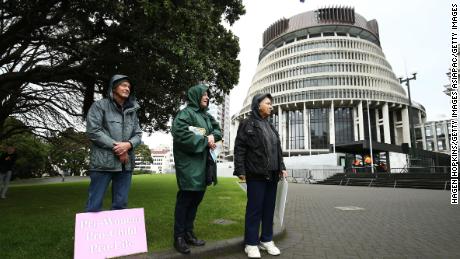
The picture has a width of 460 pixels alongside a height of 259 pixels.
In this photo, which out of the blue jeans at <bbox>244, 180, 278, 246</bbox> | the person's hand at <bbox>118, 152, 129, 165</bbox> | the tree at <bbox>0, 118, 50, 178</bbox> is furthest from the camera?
the tree at <bbox>0, 118, 50, 178</bbox>

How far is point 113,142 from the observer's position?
360 cm

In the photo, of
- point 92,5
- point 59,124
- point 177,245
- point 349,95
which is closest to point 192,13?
point 92,5

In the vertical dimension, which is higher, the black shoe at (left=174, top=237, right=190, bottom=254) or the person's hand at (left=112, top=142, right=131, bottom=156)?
the person's hand at (left=112, top=142, right=131, bottom=156)

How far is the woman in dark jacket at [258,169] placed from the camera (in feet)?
13.5

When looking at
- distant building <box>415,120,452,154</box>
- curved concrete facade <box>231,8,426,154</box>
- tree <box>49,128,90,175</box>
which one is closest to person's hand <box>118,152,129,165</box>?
tree <box>49,128,90,175</box>

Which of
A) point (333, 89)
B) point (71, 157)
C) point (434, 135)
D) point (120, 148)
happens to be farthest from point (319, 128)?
point (120, 148)

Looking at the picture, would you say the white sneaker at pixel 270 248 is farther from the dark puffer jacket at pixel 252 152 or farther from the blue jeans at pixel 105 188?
the blue jeans at pixel 105 188

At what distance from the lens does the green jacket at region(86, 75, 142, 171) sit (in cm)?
358

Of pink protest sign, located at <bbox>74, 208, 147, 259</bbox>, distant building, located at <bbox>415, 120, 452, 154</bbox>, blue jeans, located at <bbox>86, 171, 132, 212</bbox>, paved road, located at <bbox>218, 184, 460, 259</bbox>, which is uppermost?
distant building, located at <bbox>415, 120, 452, 154</bbox>

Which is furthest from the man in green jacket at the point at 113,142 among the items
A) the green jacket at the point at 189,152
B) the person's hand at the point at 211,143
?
the person's hand at the point at 211,143

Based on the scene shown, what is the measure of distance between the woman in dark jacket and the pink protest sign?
142 cm

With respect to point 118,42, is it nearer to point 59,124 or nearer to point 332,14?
point 59,124

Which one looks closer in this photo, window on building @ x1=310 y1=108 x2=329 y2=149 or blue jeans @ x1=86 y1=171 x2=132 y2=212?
blue jeans @ x1=86 y1=171 x2=132 y2=212

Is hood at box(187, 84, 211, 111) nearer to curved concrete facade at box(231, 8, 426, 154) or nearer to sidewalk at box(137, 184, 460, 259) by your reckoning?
sidewalk at box(137, 184, 460, 259)
